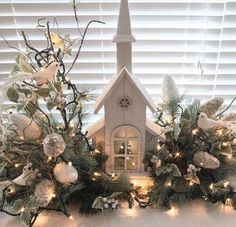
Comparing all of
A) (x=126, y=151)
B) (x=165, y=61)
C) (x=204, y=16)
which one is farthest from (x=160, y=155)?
(x=204, y=16)

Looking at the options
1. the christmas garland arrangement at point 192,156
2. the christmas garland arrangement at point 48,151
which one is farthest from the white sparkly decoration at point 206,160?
the christmas garland arrangement at point 48,151

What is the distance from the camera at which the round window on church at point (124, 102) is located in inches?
43.0

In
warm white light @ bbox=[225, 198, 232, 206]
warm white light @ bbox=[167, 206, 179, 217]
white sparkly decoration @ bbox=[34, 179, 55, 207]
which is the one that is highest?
white sparkly decoration @ bbox=[34, 179, 55, 207]

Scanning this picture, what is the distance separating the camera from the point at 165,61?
51.3 inches

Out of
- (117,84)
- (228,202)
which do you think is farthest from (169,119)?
(228,202)

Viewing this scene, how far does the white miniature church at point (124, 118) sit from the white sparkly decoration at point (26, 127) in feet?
0.57

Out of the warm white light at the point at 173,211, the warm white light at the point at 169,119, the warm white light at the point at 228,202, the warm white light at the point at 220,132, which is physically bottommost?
the warm white light at the point at 173,211

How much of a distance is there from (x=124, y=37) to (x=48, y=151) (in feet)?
1.26

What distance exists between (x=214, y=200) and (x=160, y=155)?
226mm

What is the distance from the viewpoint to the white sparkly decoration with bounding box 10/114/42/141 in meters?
1.02

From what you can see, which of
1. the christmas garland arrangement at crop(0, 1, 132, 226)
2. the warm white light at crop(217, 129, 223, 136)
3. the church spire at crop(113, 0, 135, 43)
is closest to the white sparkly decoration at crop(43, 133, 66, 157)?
the christmas garland arrangement at crop(0, 1, 132, 226)

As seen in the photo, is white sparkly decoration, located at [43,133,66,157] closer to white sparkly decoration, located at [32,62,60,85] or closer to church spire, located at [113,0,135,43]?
white sparkly decoration, located at [32,62,60,85]

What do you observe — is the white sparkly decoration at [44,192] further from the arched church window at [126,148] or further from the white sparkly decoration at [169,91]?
the white sparkly decoration at [169,91]

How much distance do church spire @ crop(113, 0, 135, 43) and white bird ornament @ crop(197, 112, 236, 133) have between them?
1.02 ft
